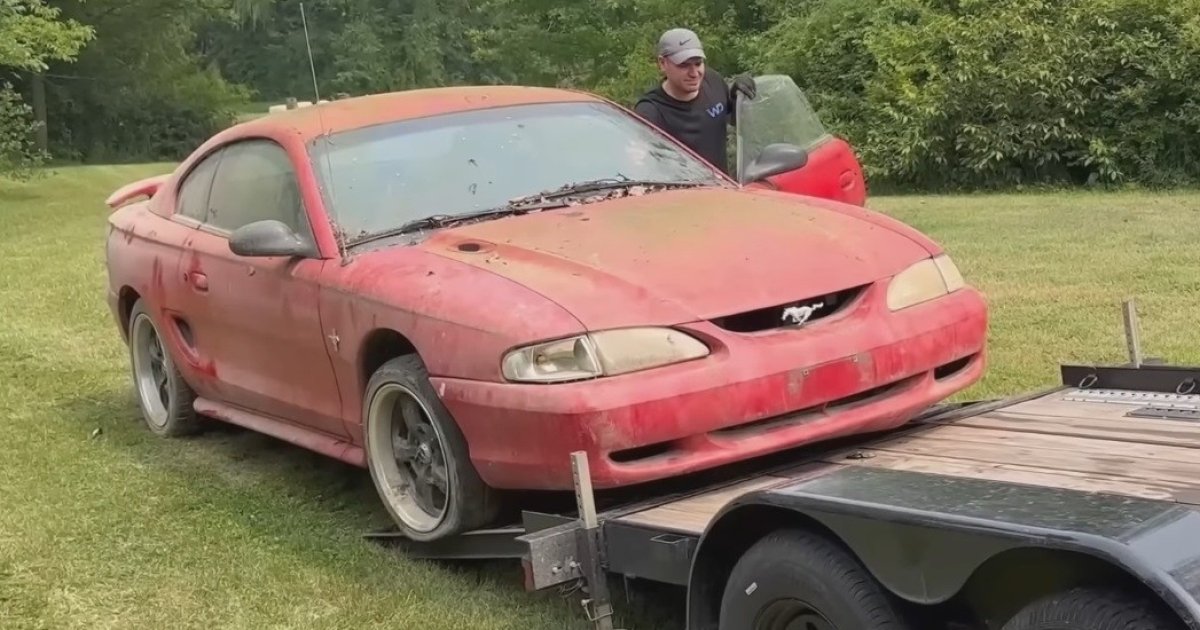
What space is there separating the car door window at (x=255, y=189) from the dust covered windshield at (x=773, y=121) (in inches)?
91.8

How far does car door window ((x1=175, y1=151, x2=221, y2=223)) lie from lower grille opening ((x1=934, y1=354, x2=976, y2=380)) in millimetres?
3260

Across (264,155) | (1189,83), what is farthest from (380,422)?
(1189,83)

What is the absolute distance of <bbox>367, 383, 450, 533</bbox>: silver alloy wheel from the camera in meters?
4.42

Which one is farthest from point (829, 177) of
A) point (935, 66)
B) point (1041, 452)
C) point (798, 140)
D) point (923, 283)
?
point (935, 66)

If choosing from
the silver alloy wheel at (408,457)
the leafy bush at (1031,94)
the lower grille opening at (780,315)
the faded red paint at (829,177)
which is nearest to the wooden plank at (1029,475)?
the lower grille opening at (780,315)

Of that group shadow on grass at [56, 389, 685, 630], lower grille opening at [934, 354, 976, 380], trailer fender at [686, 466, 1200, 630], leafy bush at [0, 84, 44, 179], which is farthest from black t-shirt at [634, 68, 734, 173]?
leafy bush at [0, 84, 44, 179]

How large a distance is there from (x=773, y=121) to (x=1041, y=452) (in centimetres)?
348

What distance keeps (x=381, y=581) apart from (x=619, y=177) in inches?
70.2

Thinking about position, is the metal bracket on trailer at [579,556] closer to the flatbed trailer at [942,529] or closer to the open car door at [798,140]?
the flatbed trailer at [942,529]

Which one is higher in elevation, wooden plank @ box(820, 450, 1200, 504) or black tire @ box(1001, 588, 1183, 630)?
black tire @ box(1001, 588, 1183, 630)

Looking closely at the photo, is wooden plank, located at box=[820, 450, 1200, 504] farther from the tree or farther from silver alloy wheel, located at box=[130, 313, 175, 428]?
the tree

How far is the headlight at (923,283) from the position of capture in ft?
14.1

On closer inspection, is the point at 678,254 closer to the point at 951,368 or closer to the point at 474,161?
the point at 951,368

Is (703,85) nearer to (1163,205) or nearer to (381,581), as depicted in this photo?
(381,581)
